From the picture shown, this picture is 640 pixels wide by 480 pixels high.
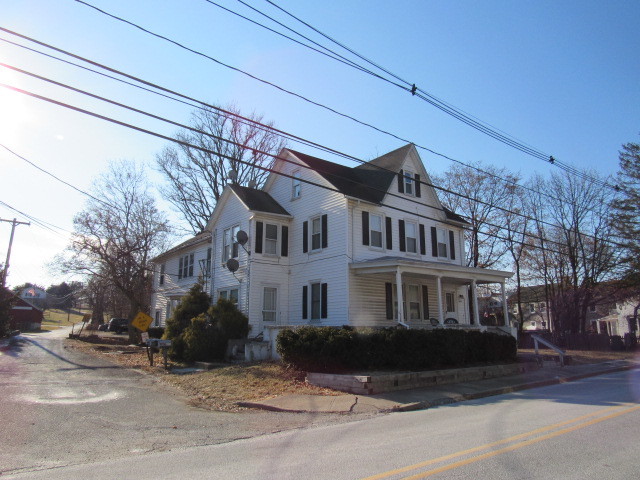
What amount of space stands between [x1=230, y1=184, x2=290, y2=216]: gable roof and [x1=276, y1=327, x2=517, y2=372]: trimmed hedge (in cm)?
925

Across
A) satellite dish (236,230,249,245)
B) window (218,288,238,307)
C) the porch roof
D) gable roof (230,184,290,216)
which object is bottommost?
window (218,288,238,307)

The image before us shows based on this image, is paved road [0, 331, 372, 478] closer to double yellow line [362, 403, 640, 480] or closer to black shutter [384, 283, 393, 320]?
double yellow line [362, 403, 640, 480]

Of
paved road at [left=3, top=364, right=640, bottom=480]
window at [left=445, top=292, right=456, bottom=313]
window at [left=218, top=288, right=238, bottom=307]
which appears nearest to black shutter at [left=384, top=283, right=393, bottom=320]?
window at [left=445, top=292, right=456, bottom=313]

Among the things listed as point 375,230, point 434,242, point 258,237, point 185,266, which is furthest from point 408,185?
point 185,266

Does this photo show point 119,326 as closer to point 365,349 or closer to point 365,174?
point 365,174

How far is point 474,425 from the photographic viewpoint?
313 inches

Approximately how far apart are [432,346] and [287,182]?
12.7 meters

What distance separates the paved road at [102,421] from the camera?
6703 mm

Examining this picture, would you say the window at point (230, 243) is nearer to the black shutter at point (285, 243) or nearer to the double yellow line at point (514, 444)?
the black shutter at point (285, 243)

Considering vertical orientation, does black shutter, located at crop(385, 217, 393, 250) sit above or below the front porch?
above

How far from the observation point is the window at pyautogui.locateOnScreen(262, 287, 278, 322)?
21.5m

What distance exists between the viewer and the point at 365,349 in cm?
1345

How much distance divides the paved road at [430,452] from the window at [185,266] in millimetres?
22868

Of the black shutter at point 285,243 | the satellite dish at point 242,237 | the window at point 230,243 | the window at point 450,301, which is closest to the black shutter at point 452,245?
the window at point 450,301
